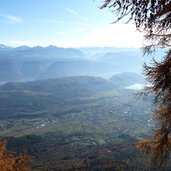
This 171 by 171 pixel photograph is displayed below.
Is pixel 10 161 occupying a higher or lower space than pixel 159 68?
lower

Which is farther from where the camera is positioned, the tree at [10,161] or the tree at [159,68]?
the tree at [10,161]

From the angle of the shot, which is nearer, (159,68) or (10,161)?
(159,68)

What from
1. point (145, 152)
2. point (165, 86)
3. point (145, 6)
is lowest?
point (145, 152)

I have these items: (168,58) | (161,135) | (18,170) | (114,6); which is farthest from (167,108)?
(18,170)

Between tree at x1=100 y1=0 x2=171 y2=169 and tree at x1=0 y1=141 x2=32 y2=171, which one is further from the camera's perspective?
tree at x1=0 y1=141 x2=32 y2=171

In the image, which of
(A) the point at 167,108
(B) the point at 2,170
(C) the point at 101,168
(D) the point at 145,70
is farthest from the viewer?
(C) the point at 101,168

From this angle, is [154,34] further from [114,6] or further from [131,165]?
[131,165]

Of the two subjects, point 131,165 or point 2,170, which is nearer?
point 2,170

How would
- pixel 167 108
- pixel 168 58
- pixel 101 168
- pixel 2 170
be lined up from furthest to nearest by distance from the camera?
pixel 101 168, pixel 2 170, pixel 167 108, pixel 168 58

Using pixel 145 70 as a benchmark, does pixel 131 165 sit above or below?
below

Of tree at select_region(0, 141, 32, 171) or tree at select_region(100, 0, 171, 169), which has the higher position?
tree at select_region(100, 0, 171, 169)

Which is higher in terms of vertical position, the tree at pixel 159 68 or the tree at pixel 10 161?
the tree at pixel 159 68
